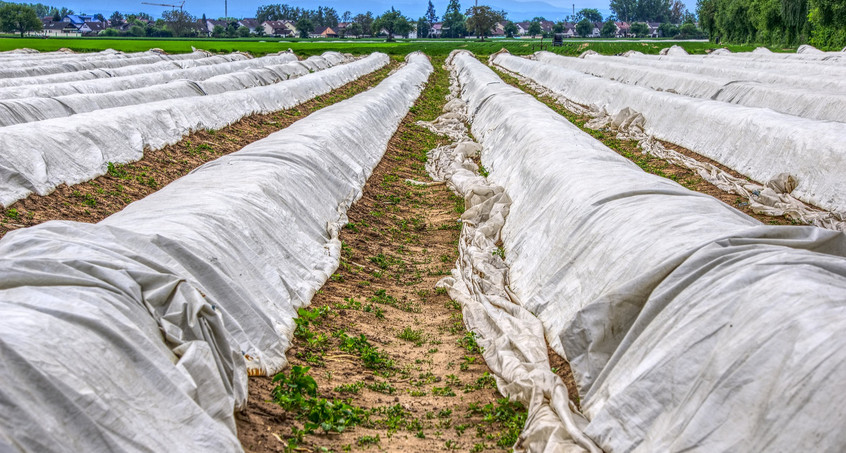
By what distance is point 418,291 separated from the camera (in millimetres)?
8398

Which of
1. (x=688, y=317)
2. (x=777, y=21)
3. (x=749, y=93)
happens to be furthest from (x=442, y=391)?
(x=777, y=21)

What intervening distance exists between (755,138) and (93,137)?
11795mm

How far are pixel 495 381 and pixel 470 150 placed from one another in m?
10.4

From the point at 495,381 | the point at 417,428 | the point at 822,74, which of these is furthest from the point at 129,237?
the point at 822,74

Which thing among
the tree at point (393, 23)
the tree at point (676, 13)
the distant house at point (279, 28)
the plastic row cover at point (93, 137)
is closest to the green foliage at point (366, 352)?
the plastic row cover at point (93, 137)

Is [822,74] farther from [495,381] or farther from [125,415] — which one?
[125,415]

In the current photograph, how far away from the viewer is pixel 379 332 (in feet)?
23.6

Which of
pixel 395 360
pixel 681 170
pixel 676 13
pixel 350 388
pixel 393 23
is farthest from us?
pixel 676 13

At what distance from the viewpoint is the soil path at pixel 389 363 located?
5.12 meters

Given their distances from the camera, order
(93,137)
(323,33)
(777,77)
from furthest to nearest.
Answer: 1. (323,33)
2. (777,77)
3. (93,137)

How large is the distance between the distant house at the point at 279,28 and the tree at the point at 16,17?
43.7 metres

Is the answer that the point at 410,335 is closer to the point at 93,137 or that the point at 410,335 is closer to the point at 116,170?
the point at 116,170

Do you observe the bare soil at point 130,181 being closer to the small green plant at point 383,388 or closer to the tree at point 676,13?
the small green plant at point 383,388

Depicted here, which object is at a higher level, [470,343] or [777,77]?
[777,77]
